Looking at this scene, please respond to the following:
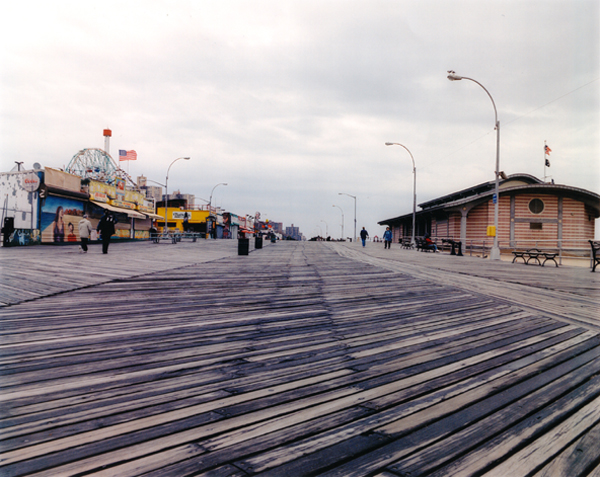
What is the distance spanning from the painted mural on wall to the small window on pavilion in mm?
36655

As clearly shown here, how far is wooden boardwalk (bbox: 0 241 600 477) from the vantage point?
6.13 ft

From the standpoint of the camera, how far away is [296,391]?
2629 mm

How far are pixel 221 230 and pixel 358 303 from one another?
80.4 meters

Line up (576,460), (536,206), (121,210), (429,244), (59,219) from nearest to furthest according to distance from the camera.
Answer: (576,460)
(429,244)
(59,219)
(536,206)
(121,210)

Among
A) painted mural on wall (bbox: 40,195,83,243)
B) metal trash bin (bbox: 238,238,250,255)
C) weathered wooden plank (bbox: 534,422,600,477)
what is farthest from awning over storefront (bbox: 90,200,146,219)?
weathered wooden plank (bbox: 534,422,600,477)

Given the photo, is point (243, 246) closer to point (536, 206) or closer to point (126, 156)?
point (536, 206)

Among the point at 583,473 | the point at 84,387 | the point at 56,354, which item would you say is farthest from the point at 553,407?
the point at 56,354

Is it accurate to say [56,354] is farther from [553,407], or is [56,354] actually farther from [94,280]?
[94,280]

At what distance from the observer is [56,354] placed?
3.32 m

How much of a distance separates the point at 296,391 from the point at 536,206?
111 ft

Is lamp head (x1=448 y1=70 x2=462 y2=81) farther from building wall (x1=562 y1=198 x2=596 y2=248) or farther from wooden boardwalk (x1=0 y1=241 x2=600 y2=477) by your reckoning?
building wall (x1=562 y1=198 x2=596 y2=248)

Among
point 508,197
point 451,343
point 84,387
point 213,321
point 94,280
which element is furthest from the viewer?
point 508,197

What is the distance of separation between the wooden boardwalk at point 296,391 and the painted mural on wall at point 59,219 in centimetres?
2476

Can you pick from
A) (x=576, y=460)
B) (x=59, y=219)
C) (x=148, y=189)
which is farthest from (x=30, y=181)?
(x=148, y=189)
